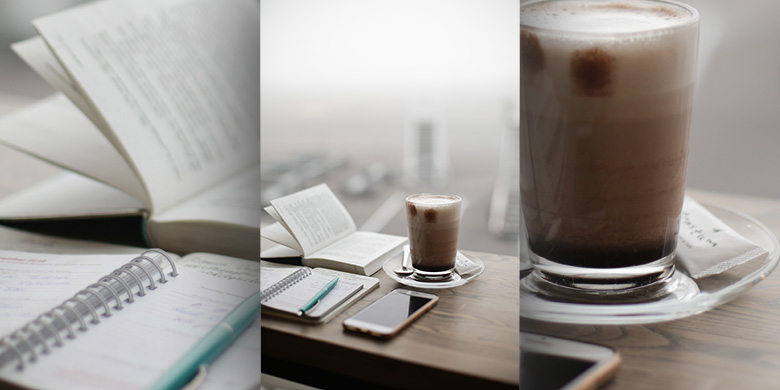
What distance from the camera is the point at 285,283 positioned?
33 centimetres

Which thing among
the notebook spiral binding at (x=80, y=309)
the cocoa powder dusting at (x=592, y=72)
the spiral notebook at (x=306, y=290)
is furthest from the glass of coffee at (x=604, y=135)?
the notebook spiral binding at (x=80, y=309)

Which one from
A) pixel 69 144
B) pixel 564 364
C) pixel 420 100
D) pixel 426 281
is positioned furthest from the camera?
pixel 420 100

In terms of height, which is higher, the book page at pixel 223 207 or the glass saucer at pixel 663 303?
the book page at pixel 223 207

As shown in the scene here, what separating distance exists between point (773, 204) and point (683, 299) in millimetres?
380

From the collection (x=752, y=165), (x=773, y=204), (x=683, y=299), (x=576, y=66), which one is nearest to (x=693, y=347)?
(x=683, y=299)

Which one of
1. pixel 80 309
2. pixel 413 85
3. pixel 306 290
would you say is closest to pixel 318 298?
pixel 306 290

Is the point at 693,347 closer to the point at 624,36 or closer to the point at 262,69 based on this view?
the point at 624,36

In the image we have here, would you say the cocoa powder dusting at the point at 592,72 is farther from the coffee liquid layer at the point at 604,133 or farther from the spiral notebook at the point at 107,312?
the spiral notebook at the point at 107,312

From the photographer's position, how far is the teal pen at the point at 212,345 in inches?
9.7

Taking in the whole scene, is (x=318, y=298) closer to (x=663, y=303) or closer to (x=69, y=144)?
(x=663, y=303)

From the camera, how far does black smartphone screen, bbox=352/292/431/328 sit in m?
0.28

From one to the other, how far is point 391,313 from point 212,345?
9 cm

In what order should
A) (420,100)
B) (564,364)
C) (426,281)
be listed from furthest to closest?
(420,100), (426,281), (564,364)

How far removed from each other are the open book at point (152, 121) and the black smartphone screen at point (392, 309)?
11cm
